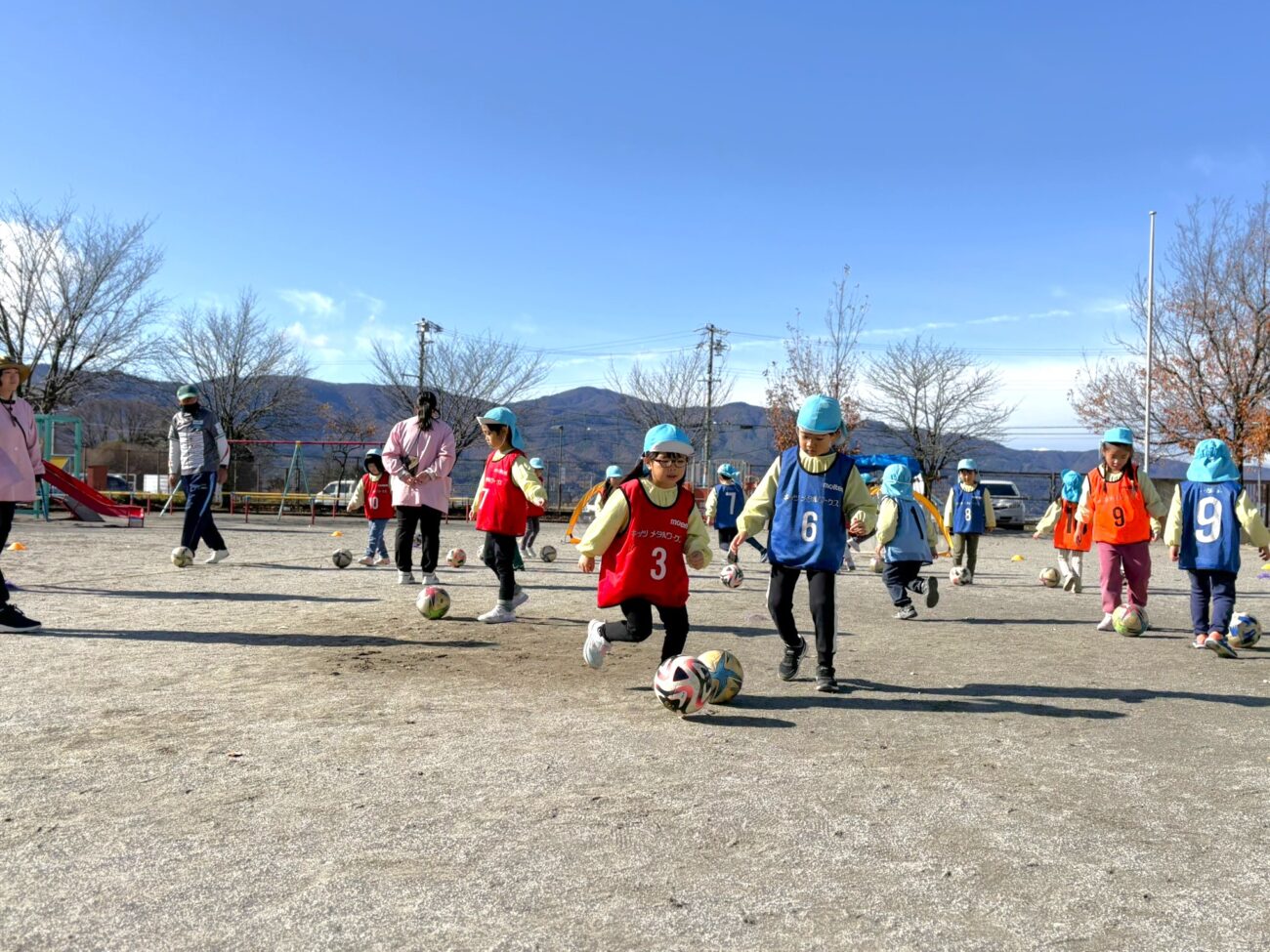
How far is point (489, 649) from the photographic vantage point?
7090mm

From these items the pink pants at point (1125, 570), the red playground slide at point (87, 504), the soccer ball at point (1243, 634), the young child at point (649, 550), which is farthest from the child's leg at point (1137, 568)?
the red playground slide at point (87, 504)

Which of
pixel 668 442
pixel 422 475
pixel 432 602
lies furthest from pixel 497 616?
pixel 668 442

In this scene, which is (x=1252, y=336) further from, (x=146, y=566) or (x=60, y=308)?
(x=60, y=308)

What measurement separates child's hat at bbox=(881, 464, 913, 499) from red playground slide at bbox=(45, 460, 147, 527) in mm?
18508

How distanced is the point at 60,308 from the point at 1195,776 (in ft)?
138

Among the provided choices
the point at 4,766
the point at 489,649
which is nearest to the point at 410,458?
the point at 489,649

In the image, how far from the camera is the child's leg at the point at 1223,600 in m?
8.16

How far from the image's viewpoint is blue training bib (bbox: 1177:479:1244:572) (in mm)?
8133

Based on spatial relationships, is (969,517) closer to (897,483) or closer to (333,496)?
(897,483)

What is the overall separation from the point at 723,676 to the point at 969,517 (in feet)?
32.9

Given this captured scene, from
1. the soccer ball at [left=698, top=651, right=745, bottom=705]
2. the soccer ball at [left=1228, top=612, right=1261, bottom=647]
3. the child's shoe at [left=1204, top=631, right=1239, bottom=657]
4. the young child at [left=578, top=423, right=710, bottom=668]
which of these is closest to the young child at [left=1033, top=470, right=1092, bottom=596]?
the soccer ball at [left=1228, top=612, right=1261, bottom=647]

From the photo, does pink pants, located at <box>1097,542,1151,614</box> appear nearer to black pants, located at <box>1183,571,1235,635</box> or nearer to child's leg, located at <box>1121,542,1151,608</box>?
child's leg, located at <box>1121,542,1151,608</box>

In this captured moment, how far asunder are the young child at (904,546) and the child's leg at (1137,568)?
1773 mm

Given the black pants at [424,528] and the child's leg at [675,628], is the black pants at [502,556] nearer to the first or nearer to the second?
the black pants at [424,528]
